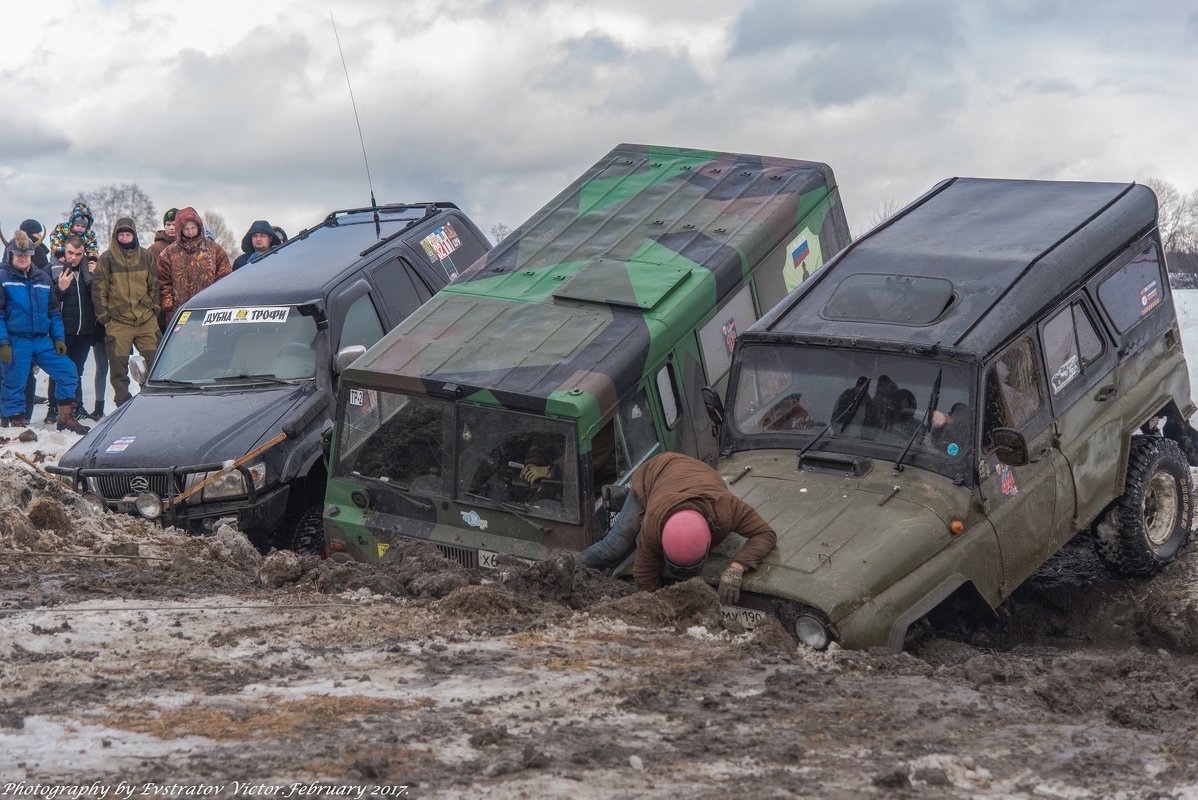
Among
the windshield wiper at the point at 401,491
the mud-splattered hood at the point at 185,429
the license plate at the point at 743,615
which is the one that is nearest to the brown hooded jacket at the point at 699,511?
the license plate at the point at 743,615

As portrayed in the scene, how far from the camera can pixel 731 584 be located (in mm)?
6688

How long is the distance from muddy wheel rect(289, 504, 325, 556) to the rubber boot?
4.91 m

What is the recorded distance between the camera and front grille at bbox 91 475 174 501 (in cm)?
944

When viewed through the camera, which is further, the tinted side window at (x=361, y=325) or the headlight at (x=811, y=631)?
the tinted side window at (x=361, y=325)

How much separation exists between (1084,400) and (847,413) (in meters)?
1.59

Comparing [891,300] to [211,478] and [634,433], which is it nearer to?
[634,433]

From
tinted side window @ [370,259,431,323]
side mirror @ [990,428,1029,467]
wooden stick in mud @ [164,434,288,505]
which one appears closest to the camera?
side mirror @ [990,428,1029,467]

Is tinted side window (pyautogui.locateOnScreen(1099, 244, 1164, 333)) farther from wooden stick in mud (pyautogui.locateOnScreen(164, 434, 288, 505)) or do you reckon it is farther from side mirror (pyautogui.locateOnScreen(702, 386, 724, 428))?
wooden stick in mud (pyautogui.locateOnScreen(164, 434, 288, 505))

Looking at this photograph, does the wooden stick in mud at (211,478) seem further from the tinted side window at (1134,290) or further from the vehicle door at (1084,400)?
the tinted side window at (1134,290)

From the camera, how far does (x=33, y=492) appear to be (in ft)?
30.6

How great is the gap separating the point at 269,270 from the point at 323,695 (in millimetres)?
6262

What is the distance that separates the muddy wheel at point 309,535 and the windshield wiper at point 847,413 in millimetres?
3669

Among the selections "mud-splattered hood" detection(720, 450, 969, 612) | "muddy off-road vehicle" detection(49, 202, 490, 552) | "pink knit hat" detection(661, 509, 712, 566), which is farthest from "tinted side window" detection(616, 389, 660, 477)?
"muddy off-road vehicle" detection(49, 202, 490, 552)

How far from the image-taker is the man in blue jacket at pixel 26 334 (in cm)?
1376
